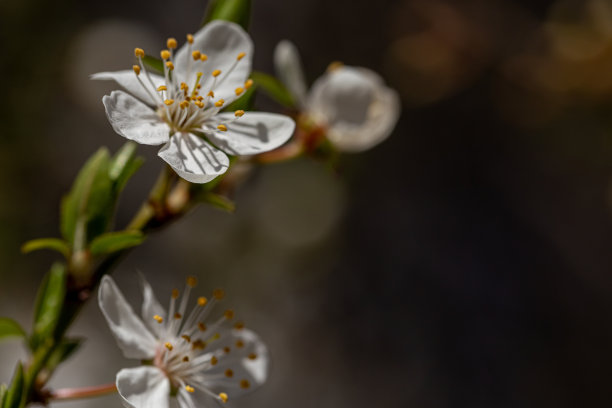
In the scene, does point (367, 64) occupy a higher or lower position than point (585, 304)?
higher

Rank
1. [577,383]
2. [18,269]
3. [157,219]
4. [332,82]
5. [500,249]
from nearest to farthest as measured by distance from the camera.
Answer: [157,219] < [332,82] < [18,269] < [577,383] < [500,249]

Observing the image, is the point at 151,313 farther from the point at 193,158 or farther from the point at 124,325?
the point at 193,158

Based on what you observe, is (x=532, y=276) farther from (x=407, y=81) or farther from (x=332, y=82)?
(x=332, y=82)

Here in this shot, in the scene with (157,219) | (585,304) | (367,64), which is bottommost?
(585,304)

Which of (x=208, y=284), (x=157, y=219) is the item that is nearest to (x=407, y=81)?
(x=208, y=284)

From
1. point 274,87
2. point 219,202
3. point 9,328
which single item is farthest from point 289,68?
point 9,328

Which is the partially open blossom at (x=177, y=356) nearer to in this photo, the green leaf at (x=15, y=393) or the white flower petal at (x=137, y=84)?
the green leaf at (x=15, y=393)
